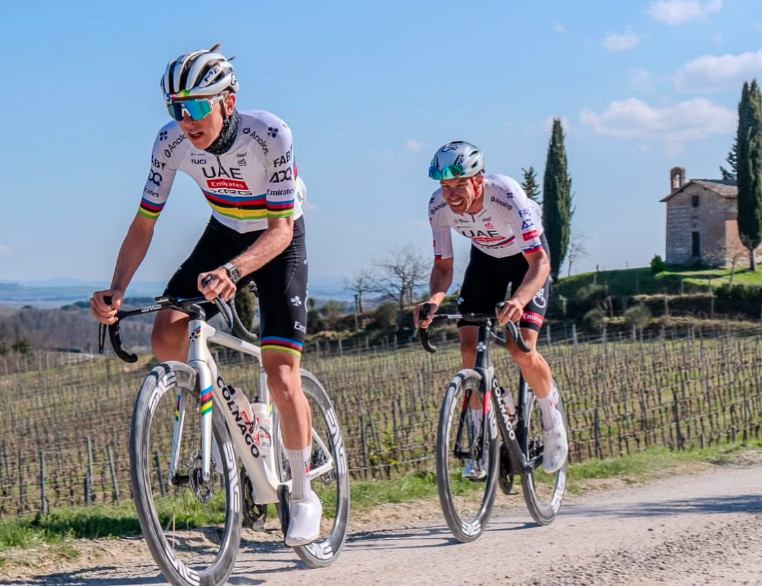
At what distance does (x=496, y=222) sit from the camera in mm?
5906

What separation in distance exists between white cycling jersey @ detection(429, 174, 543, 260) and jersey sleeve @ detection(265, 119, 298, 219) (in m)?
1.66

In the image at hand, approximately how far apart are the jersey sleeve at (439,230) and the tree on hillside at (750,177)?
2115 inches

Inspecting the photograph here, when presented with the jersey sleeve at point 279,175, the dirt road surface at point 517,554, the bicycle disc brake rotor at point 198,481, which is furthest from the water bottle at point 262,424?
the jersey sleeve at point 279,175

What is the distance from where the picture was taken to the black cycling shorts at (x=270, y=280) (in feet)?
14.8

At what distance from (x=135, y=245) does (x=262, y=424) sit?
985mm

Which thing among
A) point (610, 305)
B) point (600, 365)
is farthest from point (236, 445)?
point (610, 305)

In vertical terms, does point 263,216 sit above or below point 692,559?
above

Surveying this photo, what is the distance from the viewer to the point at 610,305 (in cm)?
5241

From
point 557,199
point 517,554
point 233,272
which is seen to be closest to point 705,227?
point 557,199

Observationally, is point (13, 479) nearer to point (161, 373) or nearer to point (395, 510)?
point (395, 510)

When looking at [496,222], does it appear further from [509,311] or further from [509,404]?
[509,404]

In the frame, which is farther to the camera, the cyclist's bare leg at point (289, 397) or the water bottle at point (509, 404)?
the water bottle at point (509, 404)

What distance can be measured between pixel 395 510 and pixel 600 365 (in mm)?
23367

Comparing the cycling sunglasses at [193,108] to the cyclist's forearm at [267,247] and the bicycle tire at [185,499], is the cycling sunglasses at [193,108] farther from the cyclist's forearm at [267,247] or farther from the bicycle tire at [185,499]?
the bicycle tire at [185,499]
